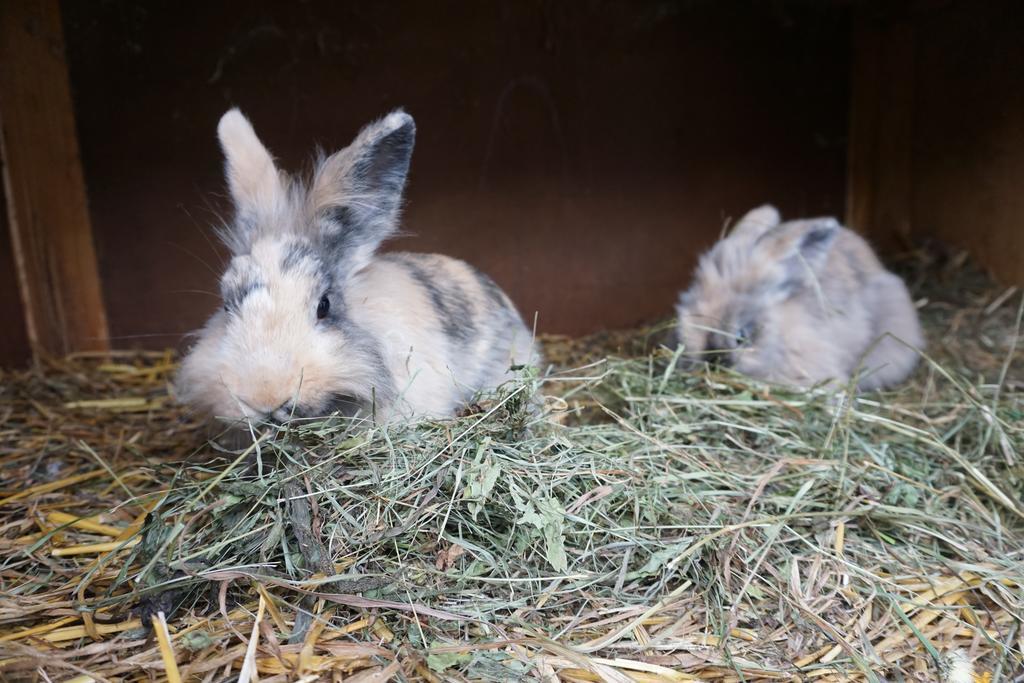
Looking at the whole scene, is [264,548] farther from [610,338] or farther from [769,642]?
[610,338]

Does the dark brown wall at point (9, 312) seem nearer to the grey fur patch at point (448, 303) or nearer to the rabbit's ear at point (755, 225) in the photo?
the grey fur patch at point (448, 303)

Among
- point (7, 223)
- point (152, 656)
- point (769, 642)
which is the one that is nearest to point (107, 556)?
point (152, 656)

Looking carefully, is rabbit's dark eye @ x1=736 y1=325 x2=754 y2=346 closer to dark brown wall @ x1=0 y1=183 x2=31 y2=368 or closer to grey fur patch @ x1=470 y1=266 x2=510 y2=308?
grey fur patch @ x1=470 y1=266 x2=510 y2=308

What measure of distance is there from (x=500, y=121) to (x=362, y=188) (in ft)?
6.66

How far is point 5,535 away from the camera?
2.47 metres

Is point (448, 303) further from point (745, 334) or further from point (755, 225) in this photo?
point (755, 225)

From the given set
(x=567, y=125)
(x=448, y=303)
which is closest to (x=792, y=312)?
(x=567, y=125)

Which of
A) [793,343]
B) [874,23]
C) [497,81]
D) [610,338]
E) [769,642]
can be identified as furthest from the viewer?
[874,23]

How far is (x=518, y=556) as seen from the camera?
2242 mm

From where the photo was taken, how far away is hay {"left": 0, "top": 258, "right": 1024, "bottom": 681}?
1956 mm

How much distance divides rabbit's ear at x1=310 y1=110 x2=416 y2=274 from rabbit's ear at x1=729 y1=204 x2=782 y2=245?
2.37 metres

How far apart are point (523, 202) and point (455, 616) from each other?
3.11 meters

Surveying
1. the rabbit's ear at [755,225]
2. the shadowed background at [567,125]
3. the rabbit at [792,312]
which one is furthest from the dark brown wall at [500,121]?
the rabbit at [792,312]

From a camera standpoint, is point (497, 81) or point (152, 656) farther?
point (497, 81)
